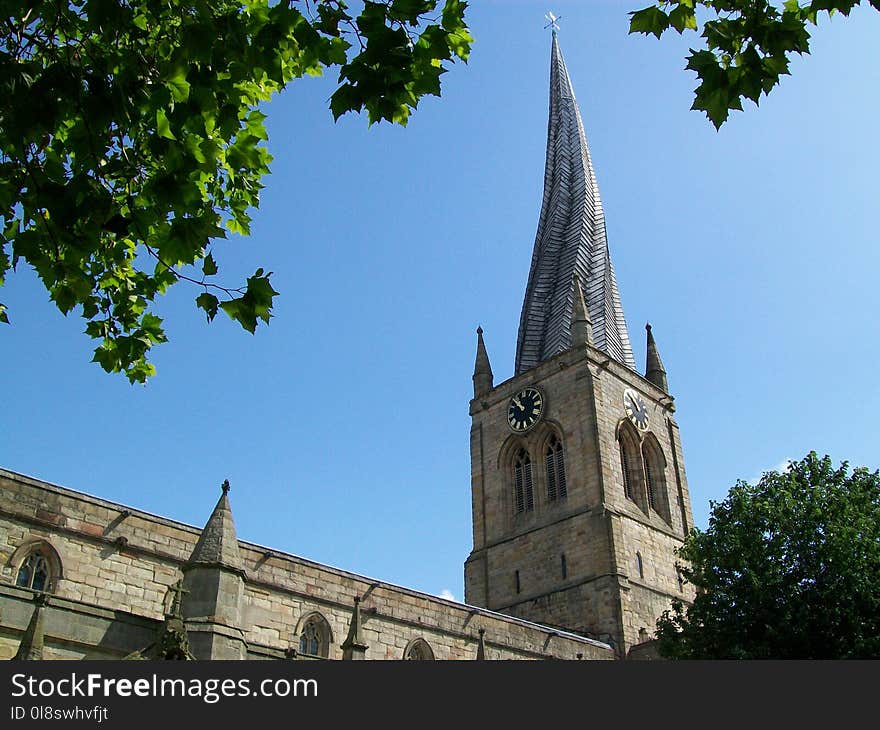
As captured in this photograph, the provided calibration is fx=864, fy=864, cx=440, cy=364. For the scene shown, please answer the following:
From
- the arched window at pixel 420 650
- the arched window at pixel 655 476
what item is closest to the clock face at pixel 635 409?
the arched window at pixel 655 476

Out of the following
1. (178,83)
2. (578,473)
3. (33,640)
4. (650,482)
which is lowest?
(33,640)

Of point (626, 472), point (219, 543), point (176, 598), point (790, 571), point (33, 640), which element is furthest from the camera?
point (626, 472)

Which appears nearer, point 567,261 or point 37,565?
point 37,565

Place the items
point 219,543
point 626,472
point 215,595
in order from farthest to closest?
point 626,472
point 219,543
point 215,595

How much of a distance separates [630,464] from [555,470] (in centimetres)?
340

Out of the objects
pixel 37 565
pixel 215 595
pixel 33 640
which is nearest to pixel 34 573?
pixel 37 565

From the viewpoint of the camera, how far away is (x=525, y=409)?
38.8m

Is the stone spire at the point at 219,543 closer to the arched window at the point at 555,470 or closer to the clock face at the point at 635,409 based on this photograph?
the arched window at the point at 555,470

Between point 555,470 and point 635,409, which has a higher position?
point 635,409

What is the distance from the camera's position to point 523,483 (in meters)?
37.9

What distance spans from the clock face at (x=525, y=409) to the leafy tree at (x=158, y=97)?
103 feet

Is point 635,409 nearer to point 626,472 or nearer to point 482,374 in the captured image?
point 626,472

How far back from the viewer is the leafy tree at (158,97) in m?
5.94

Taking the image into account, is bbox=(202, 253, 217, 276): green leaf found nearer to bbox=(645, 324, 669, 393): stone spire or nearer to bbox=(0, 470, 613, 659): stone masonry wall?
bbox=(0, 470, 613, 659): stone masonry wall
